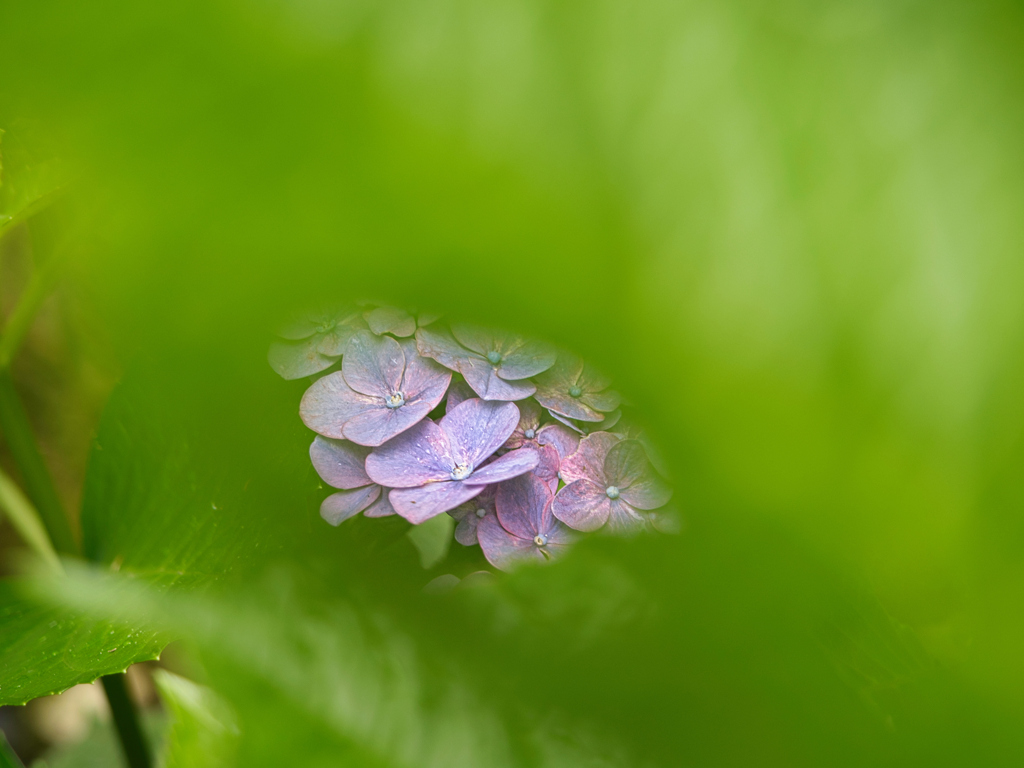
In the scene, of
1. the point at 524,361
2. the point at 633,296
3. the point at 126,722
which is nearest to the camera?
the point at 633,296

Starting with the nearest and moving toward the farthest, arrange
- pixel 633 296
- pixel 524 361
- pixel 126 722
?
1. pixel 633 296
2. pixel 524 361
3. pixel 126 722

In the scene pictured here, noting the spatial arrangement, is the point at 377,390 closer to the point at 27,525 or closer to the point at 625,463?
the point at 625,463

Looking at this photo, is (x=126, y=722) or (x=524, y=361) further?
(x=126, y=722)

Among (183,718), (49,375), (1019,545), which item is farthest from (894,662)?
(49,375)

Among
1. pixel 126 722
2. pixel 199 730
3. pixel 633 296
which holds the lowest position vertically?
pixel 126 722

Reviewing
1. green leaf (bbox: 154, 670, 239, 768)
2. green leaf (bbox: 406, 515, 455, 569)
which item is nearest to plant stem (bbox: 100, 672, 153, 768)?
green leaf (bbox: 154, 670, 239, 768)

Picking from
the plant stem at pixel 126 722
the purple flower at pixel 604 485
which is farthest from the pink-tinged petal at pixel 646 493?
the plant stem at pixel 126 722

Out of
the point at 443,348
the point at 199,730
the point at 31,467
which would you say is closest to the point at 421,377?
the point at 443,348
